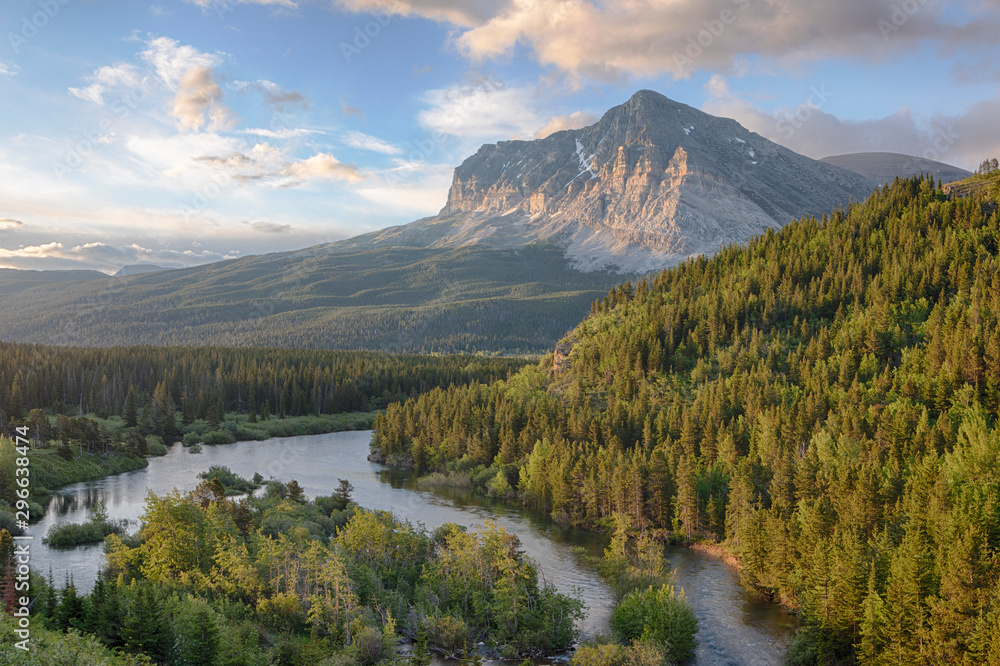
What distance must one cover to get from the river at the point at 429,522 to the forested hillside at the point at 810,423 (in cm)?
357

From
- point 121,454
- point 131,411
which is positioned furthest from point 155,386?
point 121,454

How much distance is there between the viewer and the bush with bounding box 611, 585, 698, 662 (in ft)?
156

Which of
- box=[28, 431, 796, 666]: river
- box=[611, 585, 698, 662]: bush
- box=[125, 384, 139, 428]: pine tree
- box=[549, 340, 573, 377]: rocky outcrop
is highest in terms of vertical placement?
box=[549, 340, 573, 377]: rocky outcrop

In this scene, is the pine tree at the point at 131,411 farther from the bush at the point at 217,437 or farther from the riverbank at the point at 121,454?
the bush at the point at 217,437

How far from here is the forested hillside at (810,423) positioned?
4662 centimetres

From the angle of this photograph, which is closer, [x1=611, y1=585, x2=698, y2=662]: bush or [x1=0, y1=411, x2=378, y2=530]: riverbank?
[x1=611, y1=585, x2=698, y2=662]: bush

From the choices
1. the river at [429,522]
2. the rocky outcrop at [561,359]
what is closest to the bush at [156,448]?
the river at [429,522]

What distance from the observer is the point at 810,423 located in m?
84.9

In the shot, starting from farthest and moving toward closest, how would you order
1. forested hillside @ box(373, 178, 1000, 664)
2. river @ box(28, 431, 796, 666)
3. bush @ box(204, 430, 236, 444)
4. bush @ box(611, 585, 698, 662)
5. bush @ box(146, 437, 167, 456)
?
bush @ box(204, 430, 236, 444) → bush @ box(146, 437, 167, 456) → river @ box(28, 431, 796, 666) → bush @ box(611, 585, 698, 662) → forested hillside @ box(373, 178, 1000, 664)

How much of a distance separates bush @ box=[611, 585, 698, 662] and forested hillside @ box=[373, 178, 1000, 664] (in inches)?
292

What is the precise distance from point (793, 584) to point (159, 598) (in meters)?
46.8

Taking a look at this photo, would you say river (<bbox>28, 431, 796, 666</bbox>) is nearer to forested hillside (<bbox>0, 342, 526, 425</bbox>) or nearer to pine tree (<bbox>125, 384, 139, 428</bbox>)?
pine tree (<bbox>125, 384, 139, 428</bbox>)

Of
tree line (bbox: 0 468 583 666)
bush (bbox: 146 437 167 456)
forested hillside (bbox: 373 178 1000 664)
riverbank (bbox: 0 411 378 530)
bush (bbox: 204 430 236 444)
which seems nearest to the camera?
tree line (bbox: 0 468 583 666)

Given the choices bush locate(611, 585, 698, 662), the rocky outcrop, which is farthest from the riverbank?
the rocky outcrop
